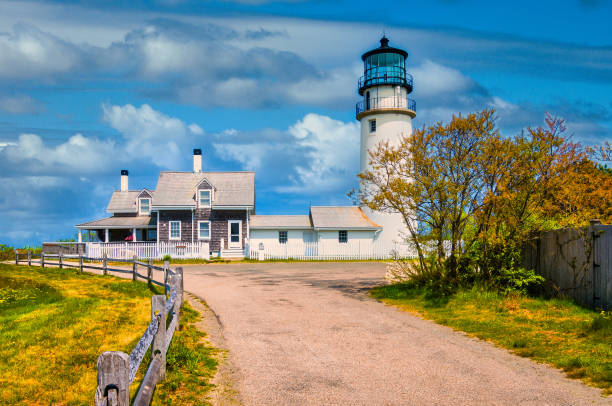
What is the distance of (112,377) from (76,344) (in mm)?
6187

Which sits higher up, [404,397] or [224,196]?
[224,196]

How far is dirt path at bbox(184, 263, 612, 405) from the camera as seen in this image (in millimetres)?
7000

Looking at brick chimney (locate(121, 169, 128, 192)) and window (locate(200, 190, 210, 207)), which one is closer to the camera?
window (locate(200, 190, 210, 207))

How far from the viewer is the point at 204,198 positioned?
129 feet

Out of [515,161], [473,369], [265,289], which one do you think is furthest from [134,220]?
[473,369]

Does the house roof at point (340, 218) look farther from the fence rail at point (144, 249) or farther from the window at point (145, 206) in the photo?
the window at point (145, 206)

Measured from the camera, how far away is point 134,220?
136ft

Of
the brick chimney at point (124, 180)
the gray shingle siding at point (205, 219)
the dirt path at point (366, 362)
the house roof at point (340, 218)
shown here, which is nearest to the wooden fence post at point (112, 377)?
the dirt path at point (366, 362)

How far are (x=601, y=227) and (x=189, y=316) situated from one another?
985 centimetres

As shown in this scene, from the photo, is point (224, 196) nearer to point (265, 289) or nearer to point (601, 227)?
point (265, 289)

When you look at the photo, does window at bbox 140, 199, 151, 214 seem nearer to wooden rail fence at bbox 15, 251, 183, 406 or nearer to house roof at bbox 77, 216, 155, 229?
house roof at bbox 77, 216, 155, 229

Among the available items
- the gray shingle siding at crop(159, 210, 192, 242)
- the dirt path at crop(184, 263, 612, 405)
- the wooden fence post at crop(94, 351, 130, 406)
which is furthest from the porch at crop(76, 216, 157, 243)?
the wooden fence post at crop(94, 351, 130, 406)

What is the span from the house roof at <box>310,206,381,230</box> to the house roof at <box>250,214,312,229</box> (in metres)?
0.78

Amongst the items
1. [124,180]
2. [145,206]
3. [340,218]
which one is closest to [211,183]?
[145,206]
